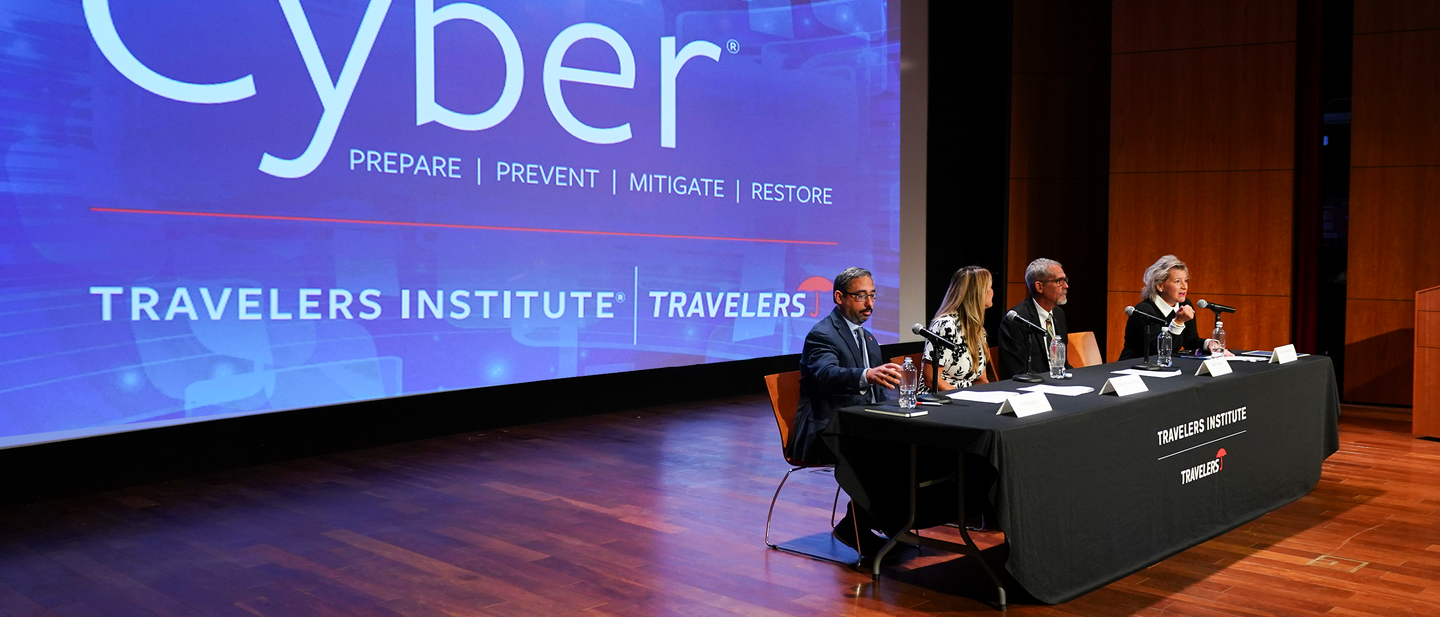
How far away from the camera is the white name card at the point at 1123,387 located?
152 inches

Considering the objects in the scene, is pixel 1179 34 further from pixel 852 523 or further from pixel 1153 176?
pixel 852 523

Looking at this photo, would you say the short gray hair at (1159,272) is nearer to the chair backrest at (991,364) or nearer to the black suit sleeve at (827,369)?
the chair backrest at (991,364)

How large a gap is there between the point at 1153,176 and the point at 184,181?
7.38 m

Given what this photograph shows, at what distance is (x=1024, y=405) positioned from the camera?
3418 mm

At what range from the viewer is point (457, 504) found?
4.92 m

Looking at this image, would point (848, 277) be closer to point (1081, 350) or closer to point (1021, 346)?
point (1021, 346)

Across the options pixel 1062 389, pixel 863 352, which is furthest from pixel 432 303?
pixel 1062 389

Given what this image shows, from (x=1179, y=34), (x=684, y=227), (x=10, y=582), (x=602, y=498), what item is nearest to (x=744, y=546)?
(x=602, y=498)

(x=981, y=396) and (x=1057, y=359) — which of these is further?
(x=1057, y=359)

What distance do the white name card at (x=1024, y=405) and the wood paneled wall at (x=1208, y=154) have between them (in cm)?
586

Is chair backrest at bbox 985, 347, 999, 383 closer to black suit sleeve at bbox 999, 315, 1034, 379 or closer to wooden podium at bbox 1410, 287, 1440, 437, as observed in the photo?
black suit sleeve at bbox 999, 315, 1034, 379

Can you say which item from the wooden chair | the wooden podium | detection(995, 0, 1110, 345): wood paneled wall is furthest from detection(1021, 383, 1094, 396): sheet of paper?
detection(995, 0, 1110, 345): wood paneled wall

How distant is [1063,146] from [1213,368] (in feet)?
19.7

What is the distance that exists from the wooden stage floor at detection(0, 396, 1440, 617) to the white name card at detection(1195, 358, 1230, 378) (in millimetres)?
673
